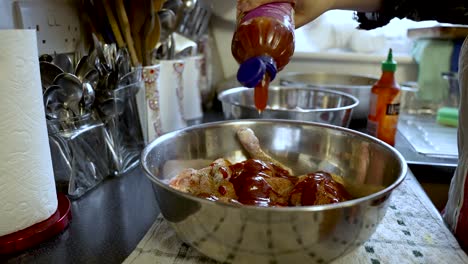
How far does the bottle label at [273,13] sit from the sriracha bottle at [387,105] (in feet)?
1.78

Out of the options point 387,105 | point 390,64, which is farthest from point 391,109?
point 390,64

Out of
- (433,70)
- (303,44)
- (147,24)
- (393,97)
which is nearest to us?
(147,24)

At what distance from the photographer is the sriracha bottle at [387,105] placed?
100 cm

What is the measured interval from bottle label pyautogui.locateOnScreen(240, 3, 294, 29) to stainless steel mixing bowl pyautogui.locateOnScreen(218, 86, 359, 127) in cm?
36

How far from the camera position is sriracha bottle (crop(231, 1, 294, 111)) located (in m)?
0.51

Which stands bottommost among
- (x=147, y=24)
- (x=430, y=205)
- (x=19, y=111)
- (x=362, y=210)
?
(x=430, y=205)

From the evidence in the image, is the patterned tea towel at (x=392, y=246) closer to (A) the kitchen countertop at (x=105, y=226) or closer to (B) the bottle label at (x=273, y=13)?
(A) the kitchen countertop at (x=105, y=226)

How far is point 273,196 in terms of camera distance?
0.56 meters

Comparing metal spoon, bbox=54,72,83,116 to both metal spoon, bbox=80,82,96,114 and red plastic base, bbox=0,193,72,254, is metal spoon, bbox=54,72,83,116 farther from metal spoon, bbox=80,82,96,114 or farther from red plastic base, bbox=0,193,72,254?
red plastic base, bbox=0,193,72,254

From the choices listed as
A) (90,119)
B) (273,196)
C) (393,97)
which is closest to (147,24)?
(90,119)

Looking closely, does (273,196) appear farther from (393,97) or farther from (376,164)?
(393,97)

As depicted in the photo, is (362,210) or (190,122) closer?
(362,210)

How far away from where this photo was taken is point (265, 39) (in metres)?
0.52

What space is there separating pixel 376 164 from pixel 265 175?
0.18m
